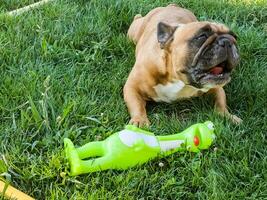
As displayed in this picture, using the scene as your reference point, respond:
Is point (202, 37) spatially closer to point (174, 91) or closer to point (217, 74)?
point (217, 74)

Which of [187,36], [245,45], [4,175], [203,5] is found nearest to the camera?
[4,175]

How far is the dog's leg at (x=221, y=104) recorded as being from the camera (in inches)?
118

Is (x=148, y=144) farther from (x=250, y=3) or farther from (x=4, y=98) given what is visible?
(x=250, y=3)

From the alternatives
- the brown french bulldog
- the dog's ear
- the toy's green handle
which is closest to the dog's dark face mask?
the brown french bulldog

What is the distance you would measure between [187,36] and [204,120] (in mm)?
449

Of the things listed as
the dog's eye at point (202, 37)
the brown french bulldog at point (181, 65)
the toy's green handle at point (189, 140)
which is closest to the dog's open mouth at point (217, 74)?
the brown french bulldog at point (181, 65)

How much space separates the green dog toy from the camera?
8.21 ft

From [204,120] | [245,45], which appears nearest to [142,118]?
[204,120]

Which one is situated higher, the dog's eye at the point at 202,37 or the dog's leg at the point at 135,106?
the dog's eye at the point at 202,37

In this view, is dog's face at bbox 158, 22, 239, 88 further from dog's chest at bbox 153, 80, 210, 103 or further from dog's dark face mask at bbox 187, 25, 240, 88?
dog's chest at bbox 153, 80, 210, 103

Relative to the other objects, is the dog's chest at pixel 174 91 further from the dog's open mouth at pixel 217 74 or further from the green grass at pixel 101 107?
the dog's open mouth at pixel 217 74

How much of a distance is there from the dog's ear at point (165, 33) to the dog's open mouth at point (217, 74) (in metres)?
0.31

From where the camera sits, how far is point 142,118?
3014 mm

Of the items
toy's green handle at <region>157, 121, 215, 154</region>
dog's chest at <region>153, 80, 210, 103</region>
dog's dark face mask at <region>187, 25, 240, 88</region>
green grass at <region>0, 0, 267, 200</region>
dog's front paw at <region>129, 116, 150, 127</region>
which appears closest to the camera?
green grass at <region>0, 0, 267, 200</region>
